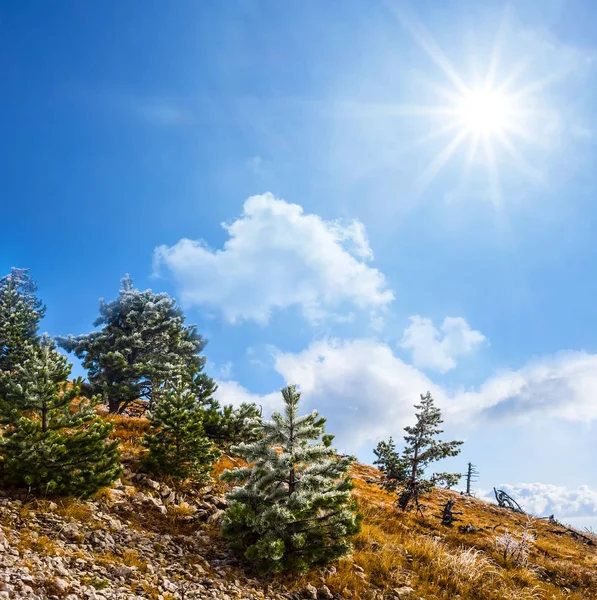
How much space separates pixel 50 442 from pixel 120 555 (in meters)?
3.12

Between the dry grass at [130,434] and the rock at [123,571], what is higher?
the dry grass at [130,434]

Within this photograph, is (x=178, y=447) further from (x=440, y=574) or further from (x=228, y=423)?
(x=440, y=574)

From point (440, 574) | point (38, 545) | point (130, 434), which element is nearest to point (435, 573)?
point (440, 574)

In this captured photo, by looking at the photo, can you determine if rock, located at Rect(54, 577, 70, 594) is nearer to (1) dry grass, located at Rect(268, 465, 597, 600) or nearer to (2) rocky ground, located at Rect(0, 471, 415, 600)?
(2) rocky ground, located at Rect(0, 471, 415, 600)

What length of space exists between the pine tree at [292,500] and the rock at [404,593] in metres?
1.42

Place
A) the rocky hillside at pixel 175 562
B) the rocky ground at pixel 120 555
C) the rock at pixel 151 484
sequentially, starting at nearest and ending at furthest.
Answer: the rocky ground at pixel 120 555, the rocky hillside at pixel 175 562, the rock at pixel 151 484

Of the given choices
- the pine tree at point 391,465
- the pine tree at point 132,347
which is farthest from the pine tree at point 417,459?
the pine tree at point 132,347

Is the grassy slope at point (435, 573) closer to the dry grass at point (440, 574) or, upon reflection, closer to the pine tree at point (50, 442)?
the dry grass at point (440, 574)

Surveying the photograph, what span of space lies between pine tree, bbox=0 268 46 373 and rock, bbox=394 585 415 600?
67.0ft

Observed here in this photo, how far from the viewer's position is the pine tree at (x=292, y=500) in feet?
27.0

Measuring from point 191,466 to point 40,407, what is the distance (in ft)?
15.2

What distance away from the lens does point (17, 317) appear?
85.1 feet

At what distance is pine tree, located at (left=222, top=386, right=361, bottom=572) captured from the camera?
27.0 feet

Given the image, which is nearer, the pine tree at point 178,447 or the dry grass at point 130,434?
the pine tree at point 178,447
